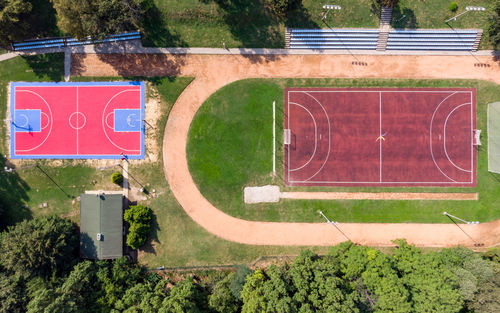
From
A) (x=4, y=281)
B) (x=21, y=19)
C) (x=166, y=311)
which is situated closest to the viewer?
(x=166, y=311)

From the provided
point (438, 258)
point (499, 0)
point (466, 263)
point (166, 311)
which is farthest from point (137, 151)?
point (499, 0)

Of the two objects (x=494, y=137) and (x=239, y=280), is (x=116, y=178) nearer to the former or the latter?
(x=239, y=280)

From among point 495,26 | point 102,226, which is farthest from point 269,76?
point 102,226

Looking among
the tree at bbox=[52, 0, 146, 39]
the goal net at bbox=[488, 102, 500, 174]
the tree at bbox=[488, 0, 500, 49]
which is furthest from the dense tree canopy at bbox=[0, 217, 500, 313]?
the tree at bbox=[488, 0, 500, 49]

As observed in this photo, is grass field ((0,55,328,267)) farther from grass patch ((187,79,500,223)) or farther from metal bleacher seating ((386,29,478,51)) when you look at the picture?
metal bleacher seating ((386,29,478,51))

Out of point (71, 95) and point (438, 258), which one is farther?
point (71, 95)

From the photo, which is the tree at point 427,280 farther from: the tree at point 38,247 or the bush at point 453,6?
the tree at point 38,247

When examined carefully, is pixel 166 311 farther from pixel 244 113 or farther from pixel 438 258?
pixel 438 258

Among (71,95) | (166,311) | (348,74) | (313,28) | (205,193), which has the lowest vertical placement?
(166,311)
